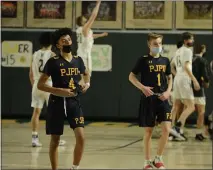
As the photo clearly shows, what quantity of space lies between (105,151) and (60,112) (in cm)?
340

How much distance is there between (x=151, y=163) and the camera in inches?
293

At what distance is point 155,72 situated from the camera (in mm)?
6508

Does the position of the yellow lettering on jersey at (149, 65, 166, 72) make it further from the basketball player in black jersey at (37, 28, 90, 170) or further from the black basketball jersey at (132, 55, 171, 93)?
the basketball player in black jersey at (37, 28, 90, 170)

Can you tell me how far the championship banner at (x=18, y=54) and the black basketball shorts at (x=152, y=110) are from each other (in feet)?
24.6

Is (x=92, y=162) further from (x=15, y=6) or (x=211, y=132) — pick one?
(x=15, y=6)

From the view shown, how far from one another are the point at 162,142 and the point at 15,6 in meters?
5.44

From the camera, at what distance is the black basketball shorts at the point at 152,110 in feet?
21.6

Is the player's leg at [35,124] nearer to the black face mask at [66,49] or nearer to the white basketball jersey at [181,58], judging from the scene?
the white basketball jersey at [181,58]

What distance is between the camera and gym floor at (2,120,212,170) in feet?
26.2

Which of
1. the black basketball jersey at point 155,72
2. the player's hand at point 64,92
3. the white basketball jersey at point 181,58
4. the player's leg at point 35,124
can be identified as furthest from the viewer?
the player's leg at point 35,124

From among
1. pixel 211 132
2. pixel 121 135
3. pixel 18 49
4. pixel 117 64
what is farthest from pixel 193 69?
pixel 18 49

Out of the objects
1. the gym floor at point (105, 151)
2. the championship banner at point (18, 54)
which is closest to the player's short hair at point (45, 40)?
the gym floor at point (105, 151)

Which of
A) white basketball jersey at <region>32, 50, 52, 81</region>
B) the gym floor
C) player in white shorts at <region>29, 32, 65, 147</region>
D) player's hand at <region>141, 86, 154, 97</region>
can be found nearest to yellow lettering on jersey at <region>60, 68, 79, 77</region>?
player's hand at <region>141, 86, 154, 97</region>

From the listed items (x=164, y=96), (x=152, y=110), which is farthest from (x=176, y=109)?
(x=164, y=96)
